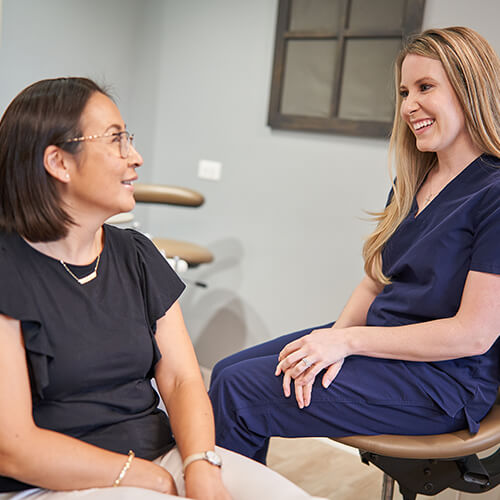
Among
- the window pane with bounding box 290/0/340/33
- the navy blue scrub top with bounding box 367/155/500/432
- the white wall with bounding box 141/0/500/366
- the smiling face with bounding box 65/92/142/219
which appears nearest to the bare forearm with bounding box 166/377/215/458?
the smiling face with bounding box 65/92/142/219

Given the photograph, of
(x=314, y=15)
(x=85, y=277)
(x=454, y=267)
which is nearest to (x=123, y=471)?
(x=85, y=277)

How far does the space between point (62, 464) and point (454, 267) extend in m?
0.92

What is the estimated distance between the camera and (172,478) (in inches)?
44.8

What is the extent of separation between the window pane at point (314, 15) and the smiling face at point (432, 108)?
1.32 m

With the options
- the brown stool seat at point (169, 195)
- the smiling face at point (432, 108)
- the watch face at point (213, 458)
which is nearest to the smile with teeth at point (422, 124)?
the smiling face at point (432, 108)

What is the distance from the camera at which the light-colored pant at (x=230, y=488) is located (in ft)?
3.35

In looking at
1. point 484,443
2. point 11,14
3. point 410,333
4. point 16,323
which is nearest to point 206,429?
point 16,323

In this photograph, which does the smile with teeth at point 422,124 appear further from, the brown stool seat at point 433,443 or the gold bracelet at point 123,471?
the gold bracelet at point 123,471

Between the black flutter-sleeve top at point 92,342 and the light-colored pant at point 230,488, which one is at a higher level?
the black flutter-sleeve top at point 92,342

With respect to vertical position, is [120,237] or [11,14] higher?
[11,14]

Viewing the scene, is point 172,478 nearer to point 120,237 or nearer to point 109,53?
point 120,237

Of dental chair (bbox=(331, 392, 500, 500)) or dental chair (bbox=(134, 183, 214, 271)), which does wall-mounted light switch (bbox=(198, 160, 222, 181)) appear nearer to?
dental chair (bbox=(134, 183, 214, 271))

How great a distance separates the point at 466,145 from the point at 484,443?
69 centimetres

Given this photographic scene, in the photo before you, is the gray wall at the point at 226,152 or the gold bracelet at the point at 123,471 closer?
the gold bracelet at the point at 123,471
